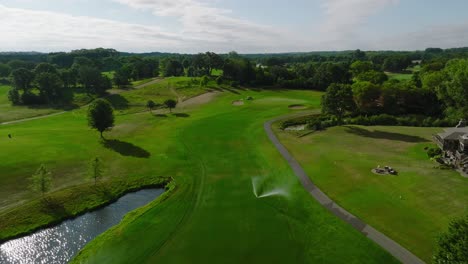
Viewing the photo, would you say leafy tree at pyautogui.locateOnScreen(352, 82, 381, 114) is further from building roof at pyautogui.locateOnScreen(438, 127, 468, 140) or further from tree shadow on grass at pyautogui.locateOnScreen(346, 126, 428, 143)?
building roof at pyautogui.locateOnScreen(438, 127, 468, 140)

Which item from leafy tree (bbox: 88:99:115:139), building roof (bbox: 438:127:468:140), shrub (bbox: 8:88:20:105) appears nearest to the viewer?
building roof (bbox: 438:127:468:140)

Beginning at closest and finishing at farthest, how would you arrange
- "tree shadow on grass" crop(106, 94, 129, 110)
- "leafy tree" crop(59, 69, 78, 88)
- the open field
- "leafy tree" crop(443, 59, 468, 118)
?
"leafy tree" crop(443, 59, 468, 118)
the open field
"tree shadow on grass" crop(106, 94, 129, 110)
"leafy tree" crop(59, 69, 78, 88)

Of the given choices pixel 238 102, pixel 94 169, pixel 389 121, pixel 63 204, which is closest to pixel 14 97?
pixel 238 102

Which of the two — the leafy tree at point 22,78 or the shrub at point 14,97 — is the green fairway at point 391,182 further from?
the leafy tree at point 22,78

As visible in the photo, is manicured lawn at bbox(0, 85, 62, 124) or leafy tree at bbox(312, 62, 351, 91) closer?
manicured lawn at bbox(0, 85, 62, 124)

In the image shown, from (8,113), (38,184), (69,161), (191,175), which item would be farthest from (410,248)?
(8,113)

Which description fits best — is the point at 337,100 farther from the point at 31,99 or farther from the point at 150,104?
the point at 31,99

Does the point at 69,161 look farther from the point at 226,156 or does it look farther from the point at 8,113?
the point at 8,113

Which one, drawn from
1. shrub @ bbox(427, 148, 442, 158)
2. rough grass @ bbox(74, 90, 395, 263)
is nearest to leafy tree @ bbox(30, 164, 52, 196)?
rough grass @ bbox(74, 90, 395, 263)
